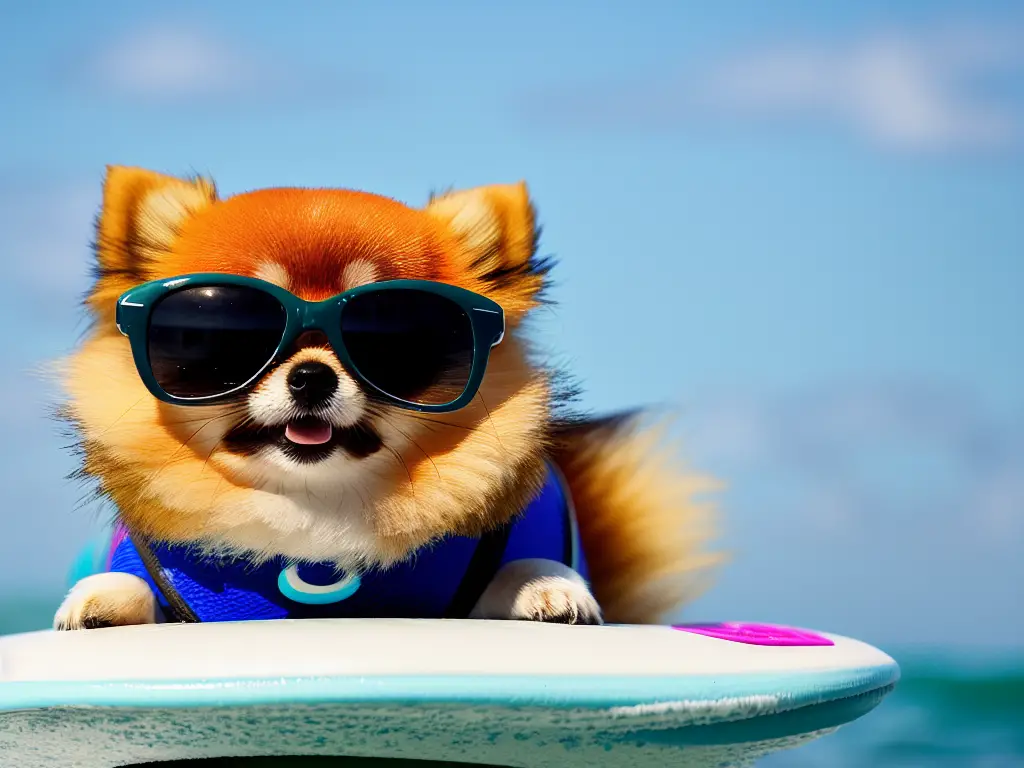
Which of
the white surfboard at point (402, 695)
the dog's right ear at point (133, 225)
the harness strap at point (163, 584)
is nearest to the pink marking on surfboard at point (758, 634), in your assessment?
the white surfboard at point (402, 695)

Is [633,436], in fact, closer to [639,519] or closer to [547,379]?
[639,519]

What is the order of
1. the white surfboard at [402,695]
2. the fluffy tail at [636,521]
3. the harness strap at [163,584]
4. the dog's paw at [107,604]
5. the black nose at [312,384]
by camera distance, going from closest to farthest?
the white surfboard at [402,695], the black nose at [312,384], the dog's paw at [107,604], the harness strap at [163,584], the fluffy tail at [636,521]

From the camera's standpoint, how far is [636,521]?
251 cm

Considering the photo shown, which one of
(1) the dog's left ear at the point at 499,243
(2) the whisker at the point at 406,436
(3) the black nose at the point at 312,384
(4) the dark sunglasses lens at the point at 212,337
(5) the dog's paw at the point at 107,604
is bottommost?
(5) the dog's paw at the point at 107,604

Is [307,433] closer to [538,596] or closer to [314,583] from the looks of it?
[314,583]

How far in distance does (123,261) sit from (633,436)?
111cm

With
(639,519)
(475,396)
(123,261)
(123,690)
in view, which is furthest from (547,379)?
(123,690)

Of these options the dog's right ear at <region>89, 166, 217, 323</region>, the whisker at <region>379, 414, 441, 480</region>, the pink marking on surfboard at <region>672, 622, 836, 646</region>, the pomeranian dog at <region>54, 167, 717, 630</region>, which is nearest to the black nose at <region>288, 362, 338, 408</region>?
the pomeranian dog at <region>54, 167, 717, 630</region>

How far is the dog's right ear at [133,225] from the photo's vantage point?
79.5 inches

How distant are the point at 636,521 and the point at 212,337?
3.40 feet

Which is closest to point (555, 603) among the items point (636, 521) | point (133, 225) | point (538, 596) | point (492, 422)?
point (538, 596)

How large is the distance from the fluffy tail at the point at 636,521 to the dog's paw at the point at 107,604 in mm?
880

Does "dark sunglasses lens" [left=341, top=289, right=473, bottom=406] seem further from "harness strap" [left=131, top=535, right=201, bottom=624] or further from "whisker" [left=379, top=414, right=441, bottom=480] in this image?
"harness strap" [left=131, top=535, right=201, bottom=624]

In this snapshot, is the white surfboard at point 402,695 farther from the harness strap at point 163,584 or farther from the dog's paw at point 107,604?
the harness strap at point 163,584
